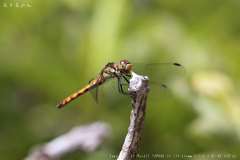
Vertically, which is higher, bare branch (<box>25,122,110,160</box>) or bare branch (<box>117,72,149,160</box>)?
bare branch (<box>117,72,149,160</box>)

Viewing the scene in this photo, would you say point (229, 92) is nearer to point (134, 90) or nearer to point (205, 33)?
point (205, 33)

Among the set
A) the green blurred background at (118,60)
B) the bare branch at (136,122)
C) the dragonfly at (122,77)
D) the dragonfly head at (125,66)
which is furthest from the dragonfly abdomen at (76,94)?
the bare branch at (136,122)

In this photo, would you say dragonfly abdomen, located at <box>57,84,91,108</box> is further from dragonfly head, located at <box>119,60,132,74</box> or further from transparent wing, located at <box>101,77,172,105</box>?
dragonfly head, located at <box>119,60,132,74</box>

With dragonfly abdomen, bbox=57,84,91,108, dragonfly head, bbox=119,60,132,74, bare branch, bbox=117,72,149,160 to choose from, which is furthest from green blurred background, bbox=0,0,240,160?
bare branch, bbox=117,72,149,160

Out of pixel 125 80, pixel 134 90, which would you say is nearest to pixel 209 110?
pixel 125 80

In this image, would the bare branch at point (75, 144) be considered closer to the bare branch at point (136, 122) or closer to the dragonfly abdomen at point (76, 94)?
the dragonfly abdomen at point (76, 94)
